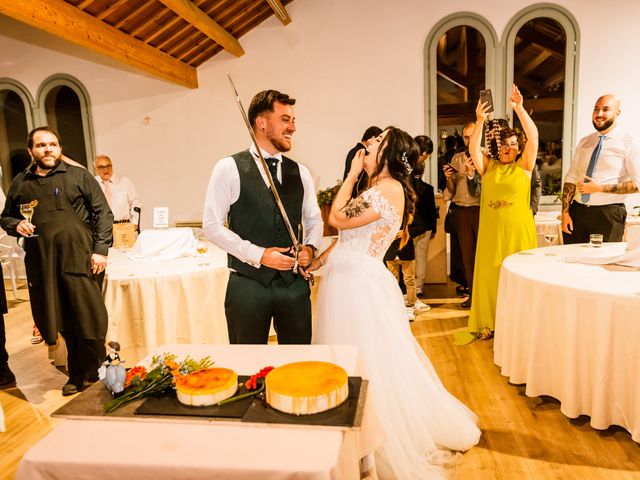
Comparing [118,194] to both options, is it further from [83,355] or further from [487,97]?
[487,97]

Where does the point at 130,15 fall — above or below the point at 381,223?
above

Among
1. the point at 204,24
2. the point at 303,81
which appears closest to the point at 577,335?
the point at 204,24

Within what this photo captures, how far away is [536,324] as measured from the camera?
242 centimetres

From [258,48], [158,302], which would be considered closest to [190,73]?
[258,48]

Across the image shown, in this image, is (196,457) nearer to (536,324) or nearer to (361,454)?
(361,454)

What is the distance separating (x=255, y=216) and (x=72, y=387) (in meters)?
1.98

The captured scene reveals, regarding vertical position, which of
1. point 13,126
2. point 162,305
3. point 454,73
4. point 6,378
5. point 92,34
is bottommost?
point 6,378

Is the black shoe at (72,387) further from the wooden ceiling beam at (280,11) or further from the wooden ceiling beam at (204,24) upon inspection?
the wooden ceiling beam at (280,11)

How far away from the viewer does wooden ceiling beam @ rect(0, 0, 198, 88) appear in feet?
12.6

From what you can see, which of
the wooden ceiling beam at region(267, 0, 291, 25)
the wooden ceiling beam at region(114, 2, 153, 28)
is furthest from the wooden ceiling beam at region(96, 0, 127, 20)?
the wooden ceiling beam at region(267, 0, 291, 25)

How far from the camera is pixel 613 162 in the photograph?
3.57m

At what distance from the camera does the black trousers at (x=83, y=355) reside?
3033 mm

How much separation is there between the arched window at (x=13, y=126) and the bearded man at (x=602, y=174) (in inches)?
287

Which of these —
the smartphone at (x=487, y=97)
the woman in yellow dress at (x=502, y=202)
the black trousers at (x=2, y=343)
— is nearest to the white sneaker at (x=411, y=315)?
the woman in yellow dress at (x=502, y=202)
